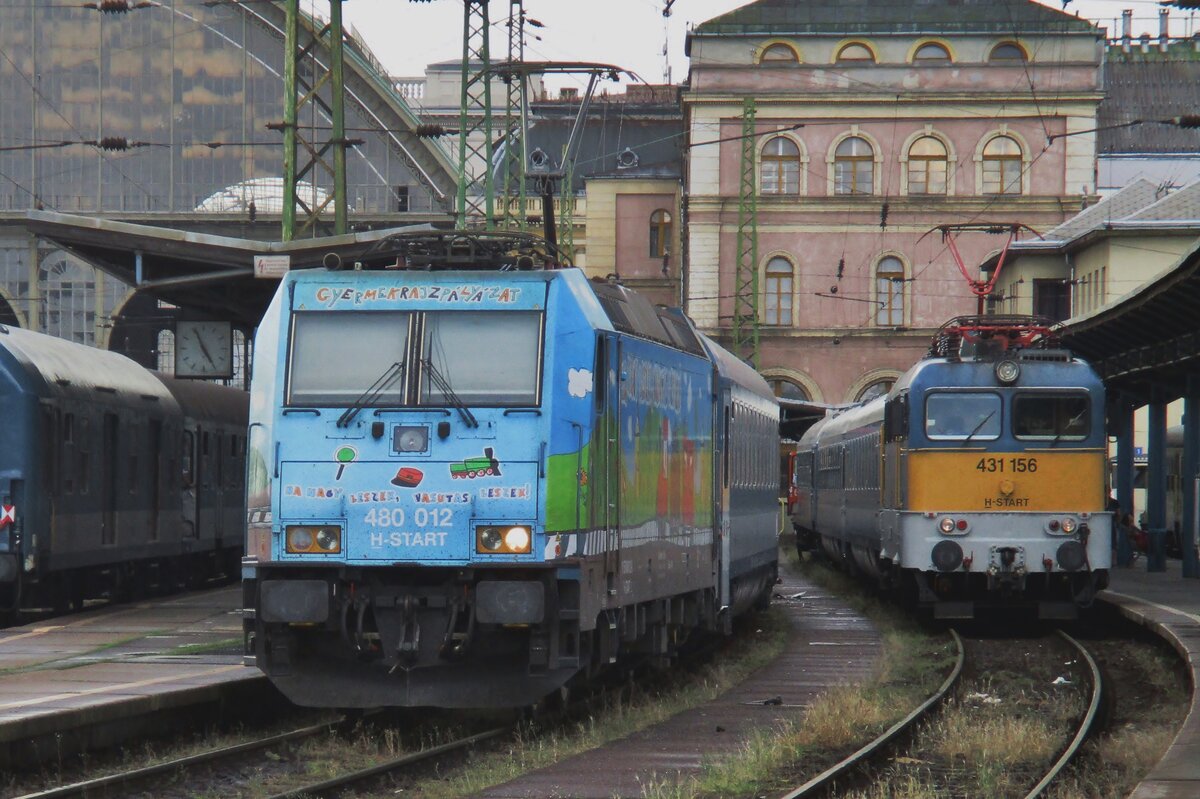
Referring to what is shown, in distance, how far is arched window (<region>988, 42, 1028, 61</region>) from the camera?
65.6 meters

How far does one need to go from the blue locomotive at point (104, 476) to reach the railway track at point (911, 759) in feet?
34.0

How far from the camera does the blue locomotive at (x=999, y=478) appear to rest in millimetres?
22250

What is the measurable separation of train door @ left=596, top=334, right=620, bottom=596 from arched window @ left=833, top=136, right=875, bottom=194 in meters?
53.5

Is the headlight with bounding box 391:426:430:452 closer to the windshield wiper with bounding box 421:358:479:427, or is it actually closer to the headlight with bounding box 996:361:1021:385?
the windshield wiper with bounding box 421:358:479:427

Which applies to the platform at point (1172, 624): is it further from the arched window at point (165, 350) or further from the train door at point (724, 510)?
the arched window at point (165, 350)

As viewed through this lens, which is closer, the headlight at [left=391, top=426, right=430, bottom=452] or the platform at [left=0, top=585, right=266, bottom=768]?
the platform at [left=0, top=585, right=266, bottom=768]

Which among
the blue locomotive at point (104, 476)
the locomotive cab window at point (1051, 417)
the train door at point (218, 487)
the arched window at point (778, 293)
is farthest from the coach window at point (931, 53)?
the locomotive cab window at point (1051, 417)

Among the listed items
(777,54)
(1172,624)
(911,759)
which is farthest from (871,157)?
(911,759)

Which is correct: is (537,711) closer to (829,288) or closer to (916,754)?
(916,754)

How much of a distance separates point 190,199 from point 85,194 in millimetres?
3783

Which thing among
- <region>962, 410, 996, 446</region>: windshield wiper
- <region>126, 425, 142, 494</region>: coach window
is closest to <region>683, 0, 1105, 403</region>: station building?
<region>126, 425, 142, 494</region>: coach window

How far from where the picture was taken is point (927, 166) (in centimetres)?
6606

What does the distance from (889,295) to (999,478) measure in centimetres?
4378

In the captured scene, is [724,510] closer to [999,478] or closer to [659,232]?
[999,478]
